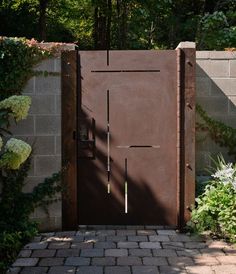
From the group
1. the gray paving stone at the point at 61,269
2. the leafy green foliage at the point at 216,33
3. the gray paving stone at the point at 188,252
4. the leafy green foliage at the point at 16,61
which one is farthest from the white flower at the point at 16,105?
the leafy green foliage at the point at 216,33

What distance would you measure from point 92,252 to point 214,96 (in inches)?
104

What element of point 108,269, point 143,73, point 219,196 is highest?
point 143,73

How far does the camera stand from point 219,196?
4.96 metres

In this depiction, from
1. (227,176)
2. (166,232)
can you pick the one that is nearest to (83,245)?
(166,232)

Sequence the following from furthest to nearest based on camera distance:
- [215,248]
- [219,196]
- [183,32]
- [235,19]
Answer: [183,32] < [235,19] < [219,196] < [215,248]

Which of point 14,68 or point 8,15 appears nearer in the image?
point 14,68

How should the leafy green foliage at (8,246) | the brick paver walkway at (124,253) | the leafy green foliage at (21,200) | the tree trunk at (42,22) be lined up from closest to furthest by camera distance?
the brick paver walkway at (124,253) → the leafy green foliage at (8,246) → the leafy green foliage at (21,200) → the tree trunk at (42,22)

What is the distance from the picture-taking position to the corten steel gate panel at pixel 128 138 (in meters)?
5.23

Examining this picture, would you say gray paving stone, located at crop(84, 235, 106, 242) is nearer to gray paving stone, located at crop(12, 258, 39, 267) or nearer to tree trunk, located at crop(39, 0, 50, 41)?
gray paving stone, located at crop(12, 258, 39, 267)

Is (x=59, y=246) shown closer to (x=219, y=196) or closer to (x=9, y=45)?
(x=219, y=196)

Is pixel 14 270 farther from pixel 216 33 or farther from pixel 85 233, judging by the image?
pixel 216 33

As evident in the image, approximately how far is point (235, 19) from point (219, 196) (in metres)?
9.70

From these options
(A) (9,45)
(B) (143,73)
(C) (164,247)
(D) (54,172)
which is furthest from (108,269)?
(A) (9,45)

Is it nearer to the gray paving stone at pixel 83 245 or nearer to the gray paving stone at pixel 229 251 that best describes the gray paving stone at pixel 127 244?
the gray paving stone at pixel 83 245
